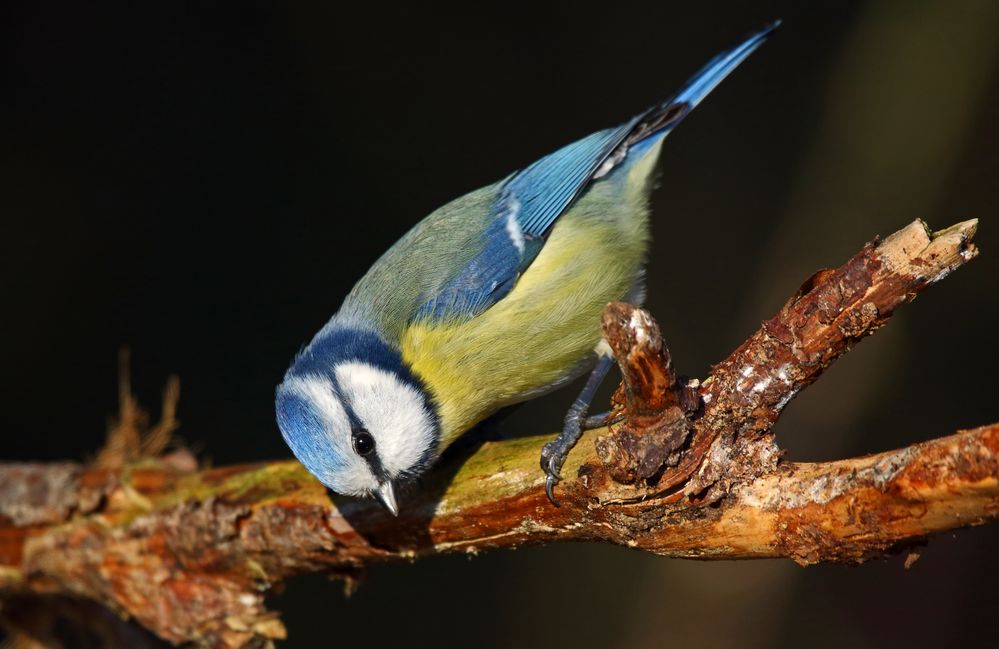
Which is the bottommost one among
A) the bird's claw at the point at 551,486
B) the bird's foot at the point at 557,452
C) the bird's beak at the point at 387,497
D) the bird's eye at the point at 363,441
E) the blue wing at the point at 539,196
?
the bird's claw at the point at 551,486

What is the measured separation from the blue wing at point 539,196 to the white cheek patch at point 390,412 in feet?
0.56

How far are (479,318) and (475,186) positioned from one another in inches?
64.5

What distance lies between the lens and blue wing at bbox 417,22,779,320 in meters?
1.74

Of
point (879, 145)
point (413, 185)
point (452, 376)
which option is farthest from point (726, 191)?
point (452, 376)

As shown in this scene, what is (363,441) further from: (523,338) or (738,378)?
(738,378)

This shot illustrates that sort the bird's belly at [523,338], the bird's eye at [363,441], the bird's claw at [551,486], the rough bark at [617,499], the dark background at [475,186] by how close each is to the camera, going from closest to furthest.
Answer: the rough bark at [617,499], the bird's claw at [551,486], the bird's eye at [363,441], the bird's belly at [523,338], the dark background at [475,186]

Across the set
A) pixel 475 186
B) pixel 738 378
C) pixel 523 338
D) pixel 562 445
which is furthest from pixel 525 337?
pixel 475 186

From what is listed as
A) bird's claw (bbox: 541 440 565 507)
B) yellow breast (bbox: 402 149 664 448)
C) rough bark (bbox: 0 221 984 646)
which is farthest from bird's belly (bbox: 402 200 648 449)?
bird's claw (bbox: 541 440 565 507)

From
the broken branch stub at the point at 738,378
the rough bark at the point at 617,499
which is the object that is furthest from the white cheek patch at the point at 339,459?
the broken branch stub at the point at 738,378

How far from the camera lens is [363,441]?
5.08ft

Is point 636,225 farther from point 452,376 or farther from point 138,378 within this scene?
point 138,378

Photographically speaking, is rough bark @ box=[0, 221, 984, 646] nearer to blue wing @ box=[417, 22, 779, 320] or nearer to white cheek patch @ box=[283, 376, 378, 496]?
white cheek patch @ box=[283, 376, 378, 496]

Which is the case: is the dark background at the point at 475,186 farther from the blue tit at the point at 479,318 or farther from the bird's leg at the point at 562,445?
the bird's leg at the point at 562,445

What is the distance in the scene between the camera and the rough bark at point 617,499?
1.16 meters
